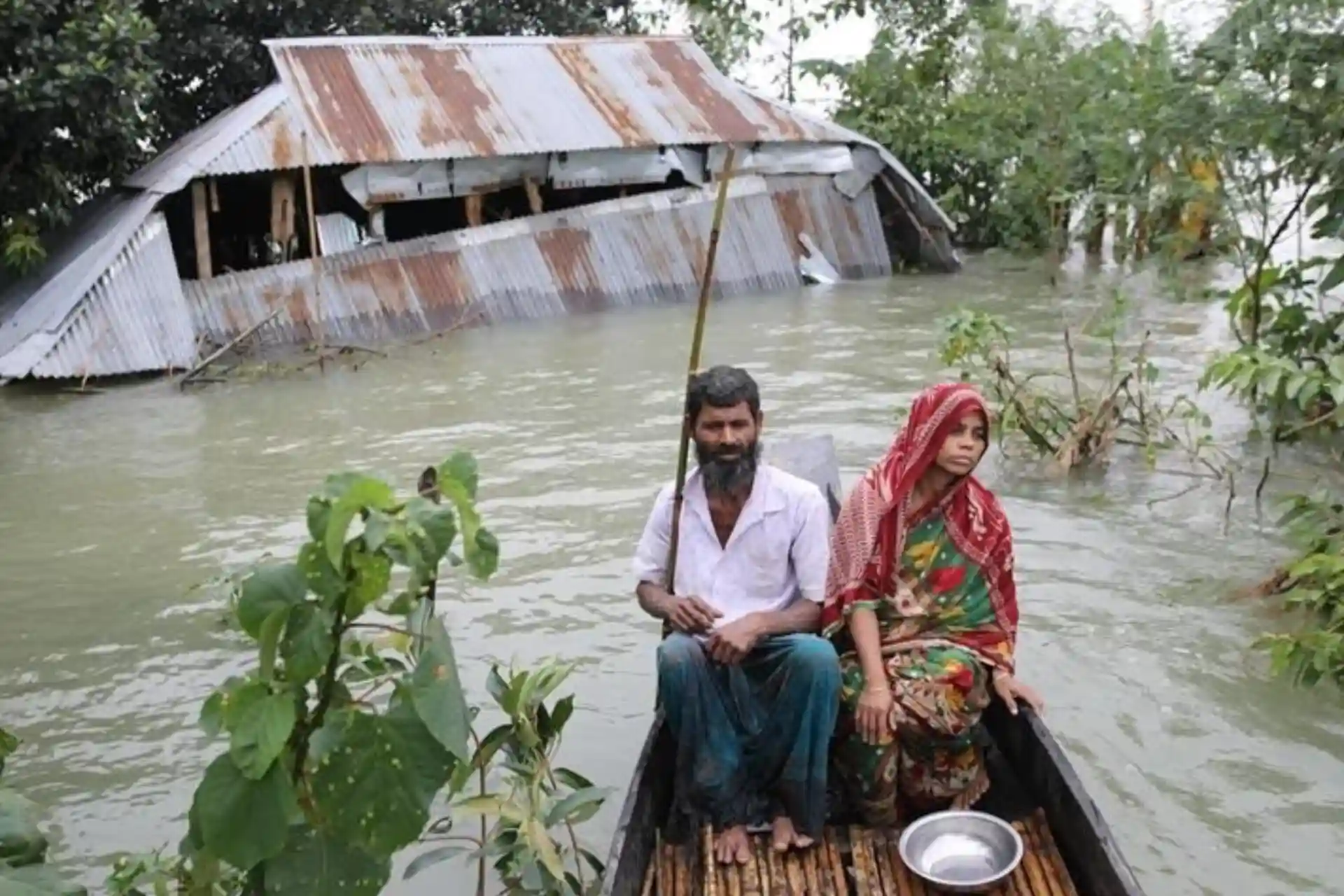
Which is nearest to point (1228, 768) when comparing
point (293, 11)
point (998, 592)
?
point (998, 592)

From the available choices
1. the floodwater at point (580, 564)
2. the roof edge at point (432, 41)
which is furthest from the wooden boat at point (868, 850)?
the roof edge at point (432, 41)

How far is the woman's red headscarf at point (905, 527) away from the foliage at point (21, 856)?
7.03 feet

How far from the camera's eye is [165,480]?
9.41 metres

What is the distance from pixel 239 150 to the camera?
13.2m

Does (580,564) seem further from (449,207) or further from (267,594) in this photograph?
(449,207)

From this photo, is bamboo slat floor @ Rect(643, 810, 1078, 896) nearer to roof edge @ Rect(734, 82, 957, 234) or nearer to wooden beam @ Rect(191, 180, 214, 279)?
wooden beam @ Rect(191, 180, 214, 279)

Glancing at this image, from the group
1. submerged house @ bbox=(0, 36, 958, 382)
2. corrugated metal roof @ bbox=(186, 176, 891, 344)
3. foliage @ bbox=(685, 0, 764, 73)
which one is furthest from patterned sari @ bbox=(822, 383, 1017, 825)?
foliage @ bbox=(685, 0, 764, 73)

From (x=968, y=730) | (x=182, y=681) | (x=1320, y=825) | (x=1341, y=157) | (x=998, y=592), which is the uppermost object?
(x=1341, y=157)

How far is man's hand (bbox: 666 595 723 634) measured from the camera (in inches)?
151

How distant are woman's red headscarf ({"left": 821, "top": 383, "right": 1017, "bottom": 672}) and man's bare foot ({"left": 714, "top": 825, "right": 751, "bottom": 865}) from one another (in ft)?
2.11

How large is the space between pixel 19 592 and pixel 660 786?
4.81 m

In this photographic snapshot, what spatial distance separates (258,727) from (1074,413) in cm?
763

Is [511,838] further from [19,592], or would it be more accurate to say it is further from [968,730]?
[19,592]

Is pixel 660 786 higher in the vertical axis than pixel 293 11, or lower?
lower
